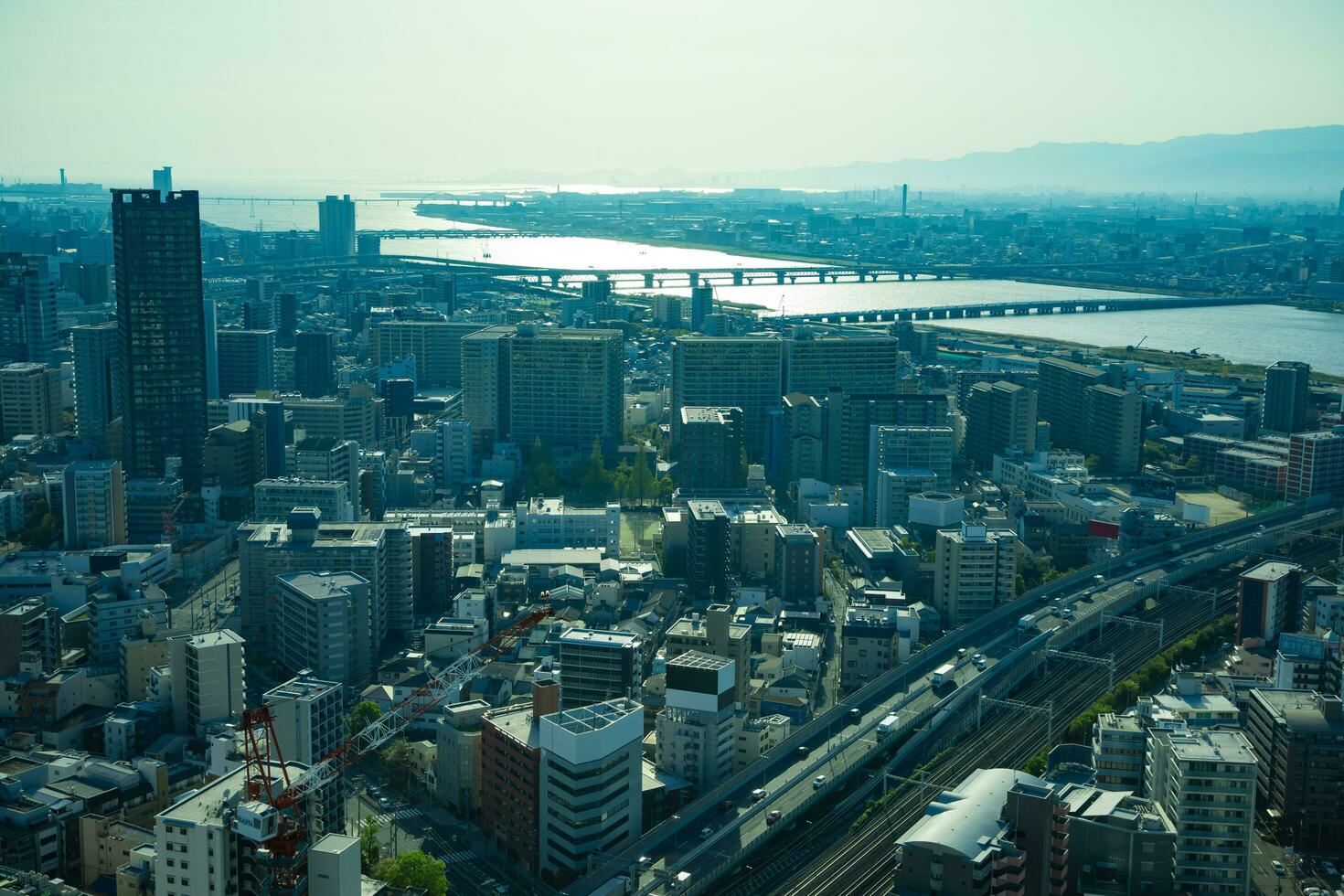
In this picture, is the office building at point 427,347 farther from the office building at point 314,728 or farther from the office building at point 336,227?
the office building at point 336,227

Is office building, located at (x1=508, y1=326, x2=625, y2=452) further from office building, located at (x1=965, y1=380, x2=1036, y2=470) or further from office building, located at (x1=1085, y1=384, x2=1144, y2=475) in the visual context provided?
office building, located at (x1=1085, y1=384, x2=1144, y2=475)

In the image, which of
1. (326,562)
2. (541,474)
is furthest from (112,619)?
(541,474)

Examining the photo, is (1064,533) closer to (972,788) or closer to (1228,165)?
(972,788)

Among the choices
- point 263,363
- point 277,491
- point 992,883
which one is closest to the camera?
point 992,883

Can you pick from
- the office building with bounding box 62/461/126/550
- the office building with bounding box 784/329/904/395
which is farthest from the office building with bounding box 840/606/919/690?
the office building with bounding box 784/329/904/395

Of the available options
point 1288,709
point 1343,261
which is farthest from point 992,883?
point 1343,261

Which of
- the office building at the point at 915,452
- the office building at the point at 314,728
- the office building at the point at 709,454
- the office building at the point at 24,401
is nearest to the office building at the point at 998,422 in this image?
the office building at the point at 915,452

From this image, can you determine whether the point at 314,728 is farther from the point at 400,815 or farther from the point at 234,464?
the point at 234,464
